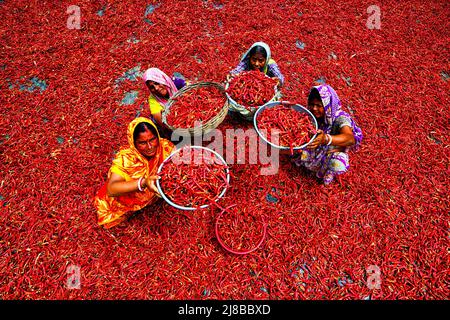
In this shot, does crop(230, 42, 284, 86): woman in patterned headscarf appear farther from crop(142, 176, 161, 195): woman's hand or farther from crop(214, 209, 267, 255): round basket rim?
crop(214, 209, 267, 255): round basket rim

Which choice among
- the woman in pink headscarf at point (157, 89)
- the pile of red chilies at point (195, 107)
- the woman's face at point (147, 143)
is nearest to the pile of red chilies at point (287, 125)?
the pile of red chilies at point (195, 107)

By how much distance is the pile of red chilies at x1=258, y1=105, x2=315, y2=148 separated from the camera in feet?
8.84

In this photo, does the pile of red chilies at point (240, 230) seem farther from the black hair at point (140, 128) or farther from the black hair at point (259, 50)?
the black hair at point (259, 50)

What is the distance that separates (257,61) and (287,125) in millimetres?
1225

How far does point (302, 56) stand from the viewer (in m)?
5.02

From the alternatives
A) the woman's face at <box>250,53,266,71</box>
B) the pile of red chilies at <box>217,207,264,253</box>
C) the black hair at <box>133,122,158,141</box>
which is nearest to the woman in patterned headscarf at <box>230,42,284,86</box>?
the woman's face at <box>250,53,266,71</box>

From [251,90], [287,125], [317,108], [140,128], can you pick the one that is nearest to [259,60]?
[251,90]

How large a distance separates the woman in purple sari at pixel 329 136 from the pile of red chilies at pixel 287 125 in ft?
0.48

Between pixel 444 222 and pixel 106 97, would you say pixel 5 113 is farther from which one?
pixel 444 222

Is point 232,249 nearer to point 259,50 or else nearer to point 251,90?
point 251,90

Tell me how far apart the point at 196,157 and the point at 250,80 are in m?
1.26

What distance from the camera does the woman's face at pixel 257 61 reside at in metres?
3.35

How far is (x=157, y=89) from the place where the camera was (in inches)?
131

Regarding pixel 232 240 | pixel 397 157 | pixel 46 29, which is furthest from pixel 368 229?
pixel 46 29
